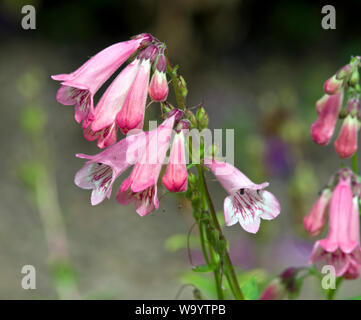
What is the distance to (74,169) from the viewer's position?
6109mm

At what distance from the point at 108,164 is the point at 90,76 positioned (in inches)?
10.6

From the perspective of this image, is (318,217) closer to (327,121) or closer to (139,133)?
(327,121)

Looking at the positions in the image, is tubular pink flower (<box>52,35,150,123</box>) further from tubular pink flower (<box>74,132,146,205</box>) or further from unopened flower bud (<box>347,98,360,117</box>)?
unopened flower bud (<box>347,98,360,117</box>)

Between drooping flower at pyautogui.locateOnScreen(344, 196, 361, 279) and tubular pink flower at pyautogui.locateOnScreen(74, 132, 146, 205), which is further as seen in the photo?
drooping flower at pyautogui.locateOnScreen(344, 196, 361, 279)

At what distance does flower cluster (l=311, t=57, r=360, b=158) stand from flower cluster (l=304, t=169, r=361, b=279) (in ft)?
0.38

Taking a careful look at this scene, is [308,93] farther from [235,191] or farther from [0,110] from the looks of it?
[235,191]

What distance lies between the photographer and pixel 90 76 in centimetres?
168

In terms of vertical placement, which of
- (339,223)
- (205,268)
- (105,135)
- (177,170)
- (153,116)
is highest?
(153,116)

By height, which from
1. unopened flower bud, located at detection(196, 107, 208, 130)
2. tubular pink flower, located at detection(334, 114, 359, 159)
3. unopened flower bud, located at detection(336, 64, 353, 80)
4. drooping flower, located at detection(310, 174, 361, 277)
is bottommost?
drooping flower, located at detection(310, 174, 361, 277)

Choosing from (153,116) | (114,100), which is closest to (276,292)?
(114,100)

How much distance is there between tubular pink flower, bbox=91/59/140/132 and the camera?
1.54m

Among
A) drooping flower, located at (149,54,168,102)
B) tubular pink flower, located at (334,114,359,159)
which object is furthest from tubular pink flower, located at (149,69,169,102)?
tubular pink flower, located at (334,114,359,159)

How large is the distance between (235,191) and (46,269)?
369 centimetres

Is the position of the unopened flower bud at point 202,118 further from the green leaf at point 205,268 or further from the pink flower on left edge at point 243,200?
the green leaf at point 205,268
